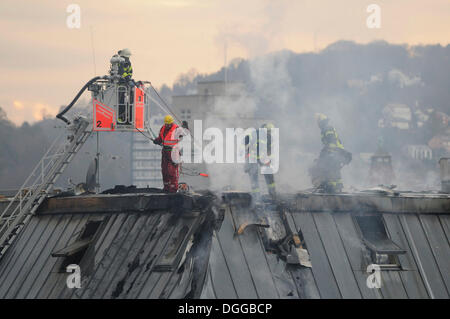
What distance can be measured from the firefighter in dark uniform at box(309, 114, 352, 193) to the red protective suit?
4.14m

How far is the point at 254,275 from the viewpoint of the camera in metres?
11.4

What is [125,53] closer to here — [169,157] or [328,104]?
[169,157]

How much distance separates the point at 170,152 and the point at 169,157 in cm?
13

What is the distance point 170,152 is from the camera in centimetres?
1578

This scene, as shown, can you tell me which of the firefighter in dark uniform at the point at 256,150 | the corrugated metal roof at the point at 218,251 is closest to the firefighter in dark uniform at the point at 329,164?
the firefighter in dark uniform at the point at 256,150

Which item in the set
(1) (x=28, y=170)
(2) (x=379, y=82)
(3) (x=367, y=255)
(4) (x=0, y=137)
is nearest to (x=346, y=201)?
(3) (x=367, y=255)

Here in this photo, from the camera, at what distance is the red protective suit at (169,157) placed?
1571cm

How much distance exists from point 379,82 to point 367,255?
151m

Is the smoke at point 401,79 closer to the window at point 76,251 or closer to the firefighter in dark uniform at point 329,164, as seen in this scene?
the firefighter in dark uniform at point 329,164

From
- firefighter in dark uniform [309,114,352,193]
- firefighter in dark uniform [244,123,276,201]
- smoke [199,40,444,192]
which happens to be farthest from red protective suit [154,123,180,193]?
smoke [199,40,444,192]

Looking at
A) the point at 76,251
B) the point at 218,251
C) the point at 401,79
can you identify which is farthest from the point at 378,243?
the point at 401,79

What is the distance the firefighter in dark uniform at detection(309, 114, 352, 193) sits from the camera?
17.4m
